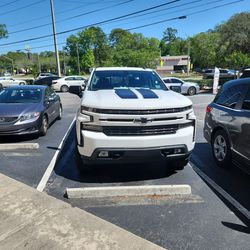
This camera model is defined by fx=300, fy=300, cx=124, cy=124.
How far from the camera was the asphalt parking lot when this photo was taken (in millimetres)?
3396

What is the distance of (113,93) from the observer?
5.07m

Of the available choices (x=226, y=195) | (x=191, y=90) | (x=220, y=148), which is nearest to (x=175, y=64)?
(x=191, y=90)

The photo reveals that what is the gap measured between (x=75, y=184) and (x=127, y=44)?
7271cm

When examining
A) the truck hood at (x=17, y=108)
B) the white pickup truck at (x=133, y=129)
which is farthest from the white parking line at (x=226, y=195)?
the truck hood at (x=17, y=108)

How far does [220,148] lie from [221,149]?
5cm

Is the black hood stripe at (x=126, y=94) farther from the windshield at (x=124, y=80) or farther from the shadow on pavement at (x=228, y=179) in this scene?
the shadow on pavement at (x=228, y=179)

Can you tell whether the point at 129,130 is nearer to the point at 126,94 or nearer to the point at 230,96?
the point at 126,94

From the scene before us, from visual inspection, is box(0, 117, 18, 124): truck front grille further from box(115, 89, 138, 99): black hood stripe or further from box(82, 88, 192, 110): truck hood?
box(115, 89, 138, 99): black hood stripe

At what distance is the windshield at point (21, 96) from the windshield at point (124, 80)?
2945 millimetres

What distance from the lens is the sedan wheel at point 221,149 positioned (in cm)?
541

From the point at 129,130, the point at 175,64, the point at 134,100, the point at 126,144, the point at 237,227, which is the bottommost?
the point at 175,64

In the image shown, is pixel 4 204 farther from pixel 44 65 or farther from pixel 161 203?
pixel 44 65

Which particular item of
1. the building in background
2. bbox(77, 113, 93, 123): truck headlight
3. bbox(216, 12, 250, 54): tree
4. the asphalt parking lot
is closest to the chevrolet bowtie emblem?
bbox(77, 113, 93, 123): truck headlight

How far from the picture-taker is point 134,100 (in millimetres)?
4484
